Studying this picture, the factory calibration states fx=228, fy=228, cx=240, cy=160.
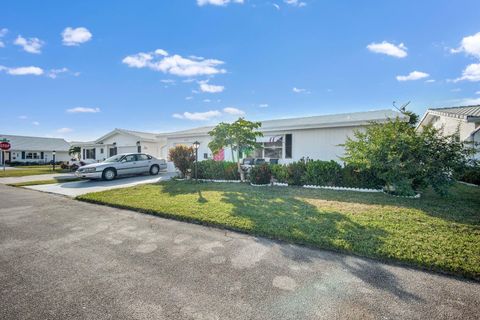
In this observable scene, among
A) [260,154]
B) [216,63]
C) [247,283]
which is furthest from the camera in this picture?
[260,154]

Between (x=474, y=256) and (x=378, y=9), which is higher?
(x=378, y=9)

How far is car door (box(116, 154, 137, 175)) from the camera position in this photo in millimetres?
13734

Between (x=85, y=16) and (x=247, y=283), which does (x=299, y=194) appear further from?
(x=85, y=16)

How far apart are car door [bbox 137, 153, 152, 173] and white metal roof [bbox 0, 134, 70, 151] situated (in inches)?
1510

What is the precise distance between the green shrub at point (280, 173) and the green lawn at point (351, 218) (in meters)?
1.69

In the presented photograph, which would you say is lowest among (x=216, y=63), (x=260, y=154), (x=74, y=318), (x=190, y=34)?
(x=74, y=318)

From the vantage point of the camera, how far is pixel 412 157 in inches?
281

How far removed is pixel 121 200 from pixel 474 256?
27.2 feet

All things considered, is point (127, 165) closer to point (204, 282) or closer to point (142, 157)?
point (142, 157)

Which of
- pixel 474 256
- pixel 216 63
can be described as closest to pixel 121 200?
pixel 474 256

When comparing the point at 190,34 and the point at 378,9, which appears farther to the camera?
the point at 190,34

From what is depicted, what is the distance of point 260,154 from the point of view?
14805 millimetres

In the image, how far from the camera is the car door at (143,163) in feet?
48.2

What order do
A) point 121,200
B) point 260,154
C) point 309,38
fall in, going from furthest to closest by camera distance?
point 260,154 → point 309,38 → point 121,200
